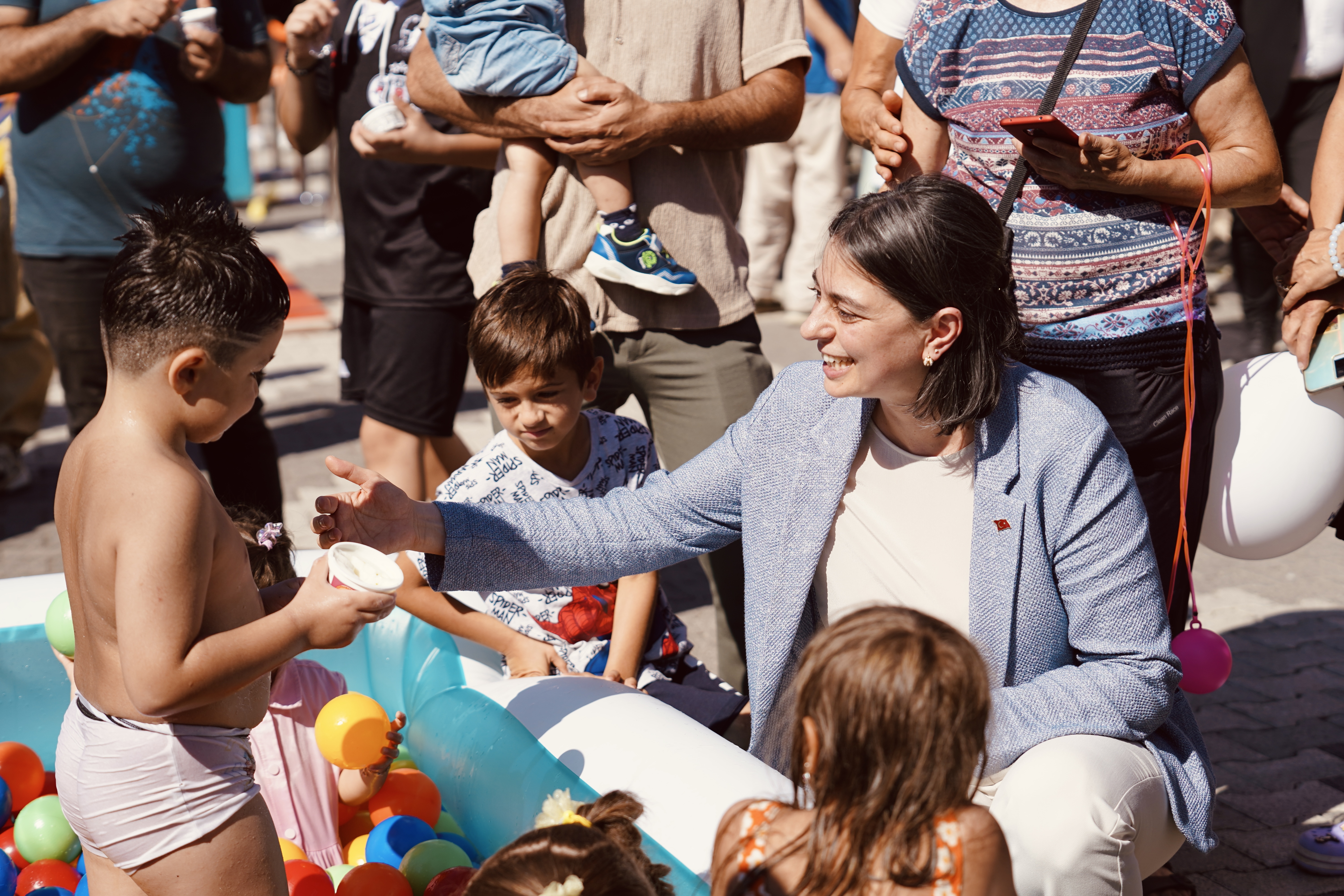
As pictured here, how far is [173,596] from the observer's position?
1.70 m

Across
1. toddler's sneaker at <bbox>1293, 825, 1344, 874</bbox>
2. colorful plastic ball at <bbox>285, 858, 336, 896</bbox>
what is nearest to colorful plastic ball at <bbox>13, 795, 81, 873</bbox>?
colorful plastic ball at <bbox>285, 858, 336, 896</bbox>

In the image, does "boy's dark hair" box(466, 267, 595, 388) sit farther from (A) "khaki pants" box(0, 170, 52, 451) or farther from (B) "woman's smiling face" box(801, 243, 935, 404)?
(A) "khaki pants" box(0, 170, 52, 451)

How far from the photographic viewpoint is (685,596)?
4410 mm

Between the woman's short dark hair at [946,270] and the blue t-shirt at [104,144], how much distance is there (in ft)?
8.21

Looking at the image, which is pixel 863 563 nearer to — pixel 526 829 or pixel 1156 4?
pixel 526 829

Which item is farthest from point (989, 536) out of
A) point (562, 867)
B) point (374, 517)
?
point (374, 517)

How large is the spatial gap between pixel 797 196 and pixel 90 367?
4.95 m

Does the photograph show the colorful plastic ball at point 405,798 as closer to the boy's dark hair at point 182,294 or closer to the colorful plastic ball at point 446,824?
the colorful plastic ball at point 446,824

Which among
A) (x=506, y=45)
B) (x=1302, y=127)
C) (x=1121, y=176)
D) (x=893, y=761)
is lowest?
(x=893, y=761)

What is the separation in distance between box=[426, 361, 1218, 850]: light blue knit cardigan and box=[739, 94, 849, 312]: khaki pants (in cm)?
Answer: 532

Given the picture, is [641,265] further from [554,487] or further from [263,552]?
[263,552]

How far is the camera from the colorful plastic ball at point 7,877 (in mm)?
2516

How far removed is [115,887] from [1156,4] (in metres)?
2.33

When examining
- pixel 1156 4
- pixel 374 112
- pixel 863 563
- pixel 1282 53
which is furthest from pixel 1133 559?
pixel 1282 53
